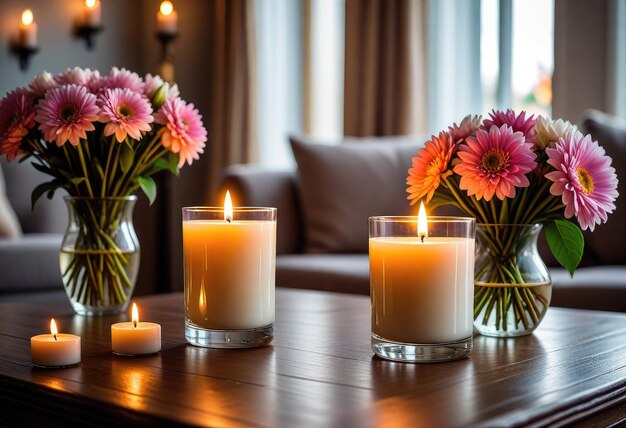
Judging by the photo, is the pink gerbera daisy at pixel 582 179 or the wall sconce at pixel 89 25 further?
the wall sconce at pixel 89 25

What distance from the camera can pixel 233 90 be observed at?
4.62m

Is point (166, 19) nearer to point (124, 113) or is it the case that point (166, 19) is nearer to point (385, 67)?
point (385, 67)

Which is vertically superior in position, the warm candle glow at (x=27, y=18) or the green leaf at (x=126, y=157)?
the warm candle glow at (x=27, y=18)

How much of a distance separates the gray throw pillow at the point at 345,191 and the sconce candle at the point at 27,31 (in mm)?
1916

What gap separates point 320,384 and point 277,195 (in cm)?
218

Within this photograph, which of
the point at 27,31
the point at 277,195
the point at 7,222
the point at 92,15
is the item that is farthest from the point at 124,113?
the point at 92,15

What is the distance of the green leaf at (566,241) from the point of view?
1031 millimetres

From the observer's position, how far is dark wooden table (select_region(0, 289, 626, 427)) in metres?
0.67

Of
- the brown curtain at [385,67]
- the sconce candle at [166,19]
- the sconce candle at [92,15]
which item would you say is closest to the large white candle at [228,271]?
the brown curtain at [385,67]

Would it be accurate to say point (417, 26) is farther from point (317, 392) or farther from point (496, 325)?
point (317, 392)

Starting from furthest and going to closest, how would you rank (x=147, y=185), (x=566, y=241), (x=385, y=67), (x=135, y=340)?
(x=385, y=67), (x=147, y=185), (x=566, y=241), (x=135, y=340)

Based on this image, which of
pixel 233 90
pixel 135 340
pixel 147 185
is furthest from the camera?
pixel 233 90

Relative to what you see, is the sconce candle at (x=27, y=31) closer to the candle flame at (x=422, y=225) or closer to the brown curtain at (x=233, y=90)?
the brown curtain at (x=233, y=90)

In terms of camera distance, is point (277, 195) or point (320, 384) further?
point (277, 195)
